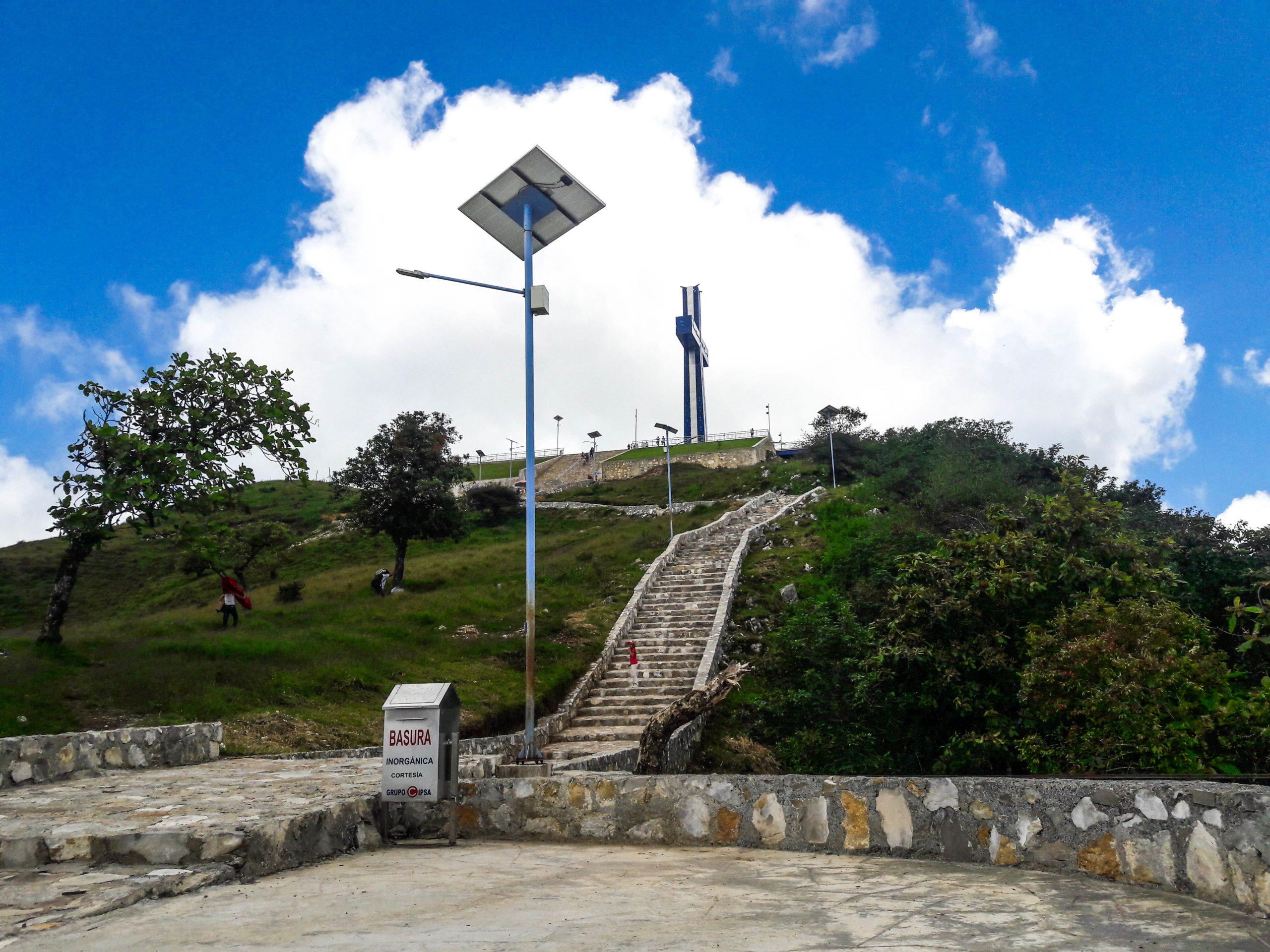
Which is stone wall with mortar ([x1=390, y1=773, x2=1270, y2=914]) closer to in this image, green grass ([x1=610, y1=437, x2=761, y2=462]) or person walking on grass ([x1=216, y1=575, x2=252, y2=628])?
person walking on grass ([x1=216, y1=575, x2=252, y2=628])

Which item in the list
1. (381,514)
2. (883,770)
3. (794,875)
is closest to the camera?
(794,875)

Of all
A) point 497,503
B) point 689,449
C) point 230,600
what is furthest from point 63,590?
point 689,449

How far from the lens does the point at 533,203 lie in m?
12.0

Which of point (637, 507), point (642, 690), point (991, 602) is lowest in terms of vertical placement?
point (642, 690)

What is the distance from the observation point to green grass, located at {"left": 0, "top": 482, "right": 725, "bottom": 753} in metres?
14.9

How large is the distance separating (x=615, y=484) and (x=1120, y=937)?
66.3 meters

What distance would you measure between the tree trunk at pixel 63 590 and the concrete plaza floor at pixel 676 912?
14056 millimetres

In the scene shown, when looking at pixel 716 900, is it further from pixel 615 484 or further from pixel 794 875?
pixel 615 484

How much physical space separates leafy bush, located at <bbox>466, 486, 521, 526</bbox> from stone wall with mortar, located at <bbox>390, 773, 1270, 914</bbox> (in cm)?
4988

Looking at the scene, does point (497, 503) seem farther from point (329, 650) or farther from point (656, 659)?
point (329, 650)

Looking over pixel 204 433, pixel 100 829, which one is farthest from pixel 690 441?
pixel 100 829

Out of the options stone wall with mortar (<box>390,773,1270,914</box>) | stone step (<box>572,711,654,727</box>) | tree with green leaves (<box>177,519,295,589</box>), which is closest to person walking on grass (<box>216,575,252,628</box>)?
tree with green leaves (<box>177,519,295,589</box>)

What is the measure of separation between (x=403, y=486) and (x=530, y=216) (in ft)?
70.9

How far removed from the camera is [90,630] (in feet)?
69.9
